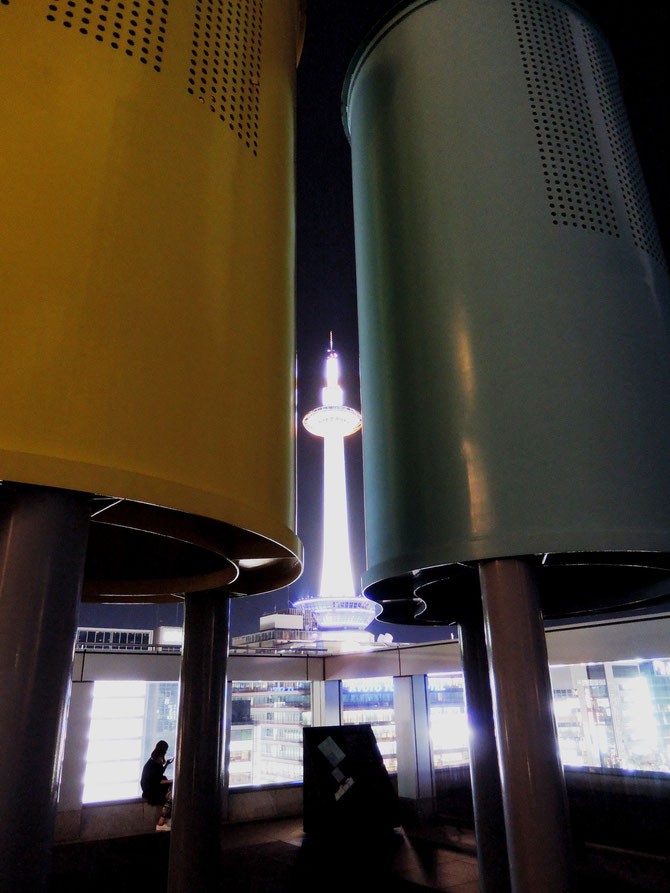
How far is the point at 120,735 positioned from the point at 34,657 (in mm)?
12530

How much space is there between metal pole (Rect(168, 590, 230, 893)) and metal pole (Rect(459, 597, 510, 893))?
10.1 ft

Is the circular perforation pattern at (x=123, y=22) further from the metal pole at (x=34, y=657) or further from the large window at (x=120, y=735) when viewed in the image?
the large window at (x=120, y=735)

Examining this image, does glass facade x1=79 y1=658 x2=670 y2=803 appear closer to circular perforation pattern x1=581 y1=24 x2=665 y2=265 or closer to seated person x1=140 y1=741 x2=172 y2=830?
seated person x1=140 y1=741 x2=172 y2=830

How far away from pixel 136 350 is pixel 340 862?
456 inches

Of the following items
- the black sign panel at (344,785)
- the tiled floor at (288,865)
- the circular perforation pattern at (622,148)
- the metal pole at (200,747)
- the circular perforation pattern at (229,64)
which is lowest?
the tiled floor at (288,865)

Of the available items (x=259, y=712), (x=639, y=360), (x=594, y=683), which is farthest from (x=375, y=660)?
(x=639, y=360)

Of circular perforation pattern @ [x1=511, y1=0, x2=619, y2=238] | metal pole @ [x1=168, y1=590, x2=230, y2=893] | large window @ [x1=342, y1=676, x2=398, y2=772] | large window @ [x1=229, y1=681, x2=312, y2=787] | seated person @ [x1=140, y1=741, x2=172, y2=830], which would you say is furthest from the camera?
large window @ [x1=342, y1=676, x2=398, y2=772]

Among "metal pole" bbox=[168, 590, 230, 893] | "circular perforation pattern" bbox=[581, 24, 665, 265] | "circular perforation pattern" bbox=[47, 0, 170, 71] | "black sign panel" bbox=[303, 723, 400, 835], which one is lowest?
"black sign panel" bbox=[303, 723, 400, 835]

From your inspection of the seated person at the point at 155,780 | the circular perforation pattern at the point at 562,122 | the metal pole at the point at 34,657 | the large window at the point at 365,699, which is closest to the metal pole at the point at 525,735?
the metal pole at the point at 34,657

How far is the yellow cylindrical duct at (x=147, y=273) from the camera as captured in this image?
2.74 metres

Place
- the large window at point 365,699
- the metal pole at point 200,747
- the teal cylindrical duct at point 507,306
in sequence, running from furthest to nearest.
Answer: the large window at point 365,699 → the metal pole at point 200,747 → the teal cylindrical duct at point 507,306

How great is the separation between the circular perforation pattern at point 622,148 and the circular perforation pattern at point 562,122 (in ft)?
1.11

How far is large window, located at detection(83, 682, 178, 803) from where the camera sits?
12.8 meters

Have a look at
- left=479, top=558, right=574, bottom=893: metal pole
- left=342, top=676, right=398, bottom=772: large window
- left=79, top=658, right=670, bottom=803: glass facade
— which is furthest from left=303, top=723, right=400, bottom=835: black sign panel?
left=479, top=558, right=574, bottom=893: metal pole
